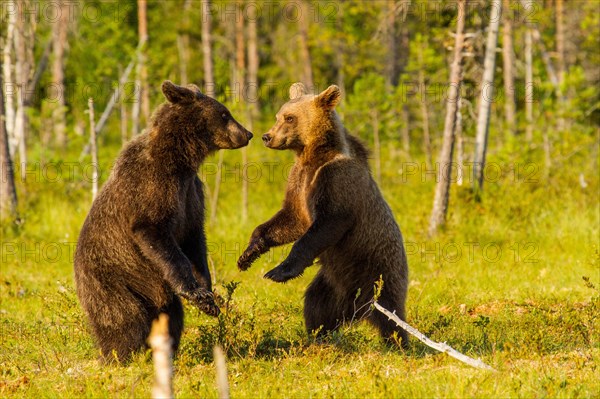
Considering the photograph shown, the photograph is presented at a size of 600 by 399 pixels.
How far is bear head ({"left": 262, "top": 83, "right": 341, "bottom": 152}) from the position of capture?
656cm

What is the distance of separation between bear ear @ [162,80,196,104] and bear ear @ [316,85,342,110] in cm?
113

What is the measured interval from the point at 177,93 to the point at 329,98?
4.40 feet

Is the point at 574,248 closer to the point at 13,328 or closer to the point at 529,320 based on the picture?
the point at 529,320

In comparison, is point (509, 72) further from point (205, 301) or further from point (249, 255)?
point (205, 301)

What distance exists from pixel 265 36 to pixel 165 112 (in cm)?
3196

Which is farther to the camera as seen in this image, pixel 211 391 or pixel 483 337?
pixel 483 337

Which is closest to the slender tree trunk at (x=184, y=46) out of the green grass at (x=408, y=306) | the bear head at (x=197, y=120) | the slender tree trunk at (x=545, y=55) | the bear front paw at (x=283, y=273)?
the slender tree trunk at (x=545, y=55)

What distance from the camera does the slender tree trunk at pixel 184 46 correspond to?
31.1 meters

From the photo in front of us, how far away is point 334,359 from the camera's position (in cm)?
576

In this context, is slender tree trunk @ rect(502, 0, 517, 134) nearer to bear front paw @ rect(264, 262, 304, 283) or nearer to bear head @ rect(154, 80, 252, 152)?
bear head @ rect(154, 80, 252, 152)

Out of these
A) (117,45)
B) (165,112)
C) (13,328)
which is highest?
(117,45)

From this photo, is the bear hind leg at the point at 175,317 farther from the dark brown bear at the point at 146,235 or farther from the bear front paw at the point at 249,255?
the bear front paw at the point at 249,255

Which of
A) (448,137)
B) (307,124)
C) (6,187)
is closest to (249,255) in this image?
(307,124)

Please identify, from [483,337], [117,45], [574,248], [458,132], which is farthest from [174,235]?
[117,45]
